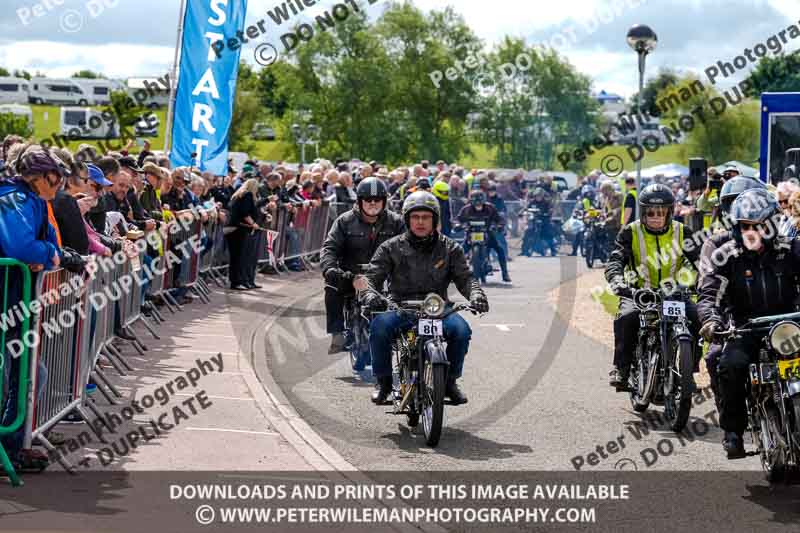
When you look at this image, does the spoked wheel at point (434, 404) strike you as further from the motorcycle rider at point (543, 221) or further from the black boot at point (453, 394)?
the motorcycle rider at point (543, 221)

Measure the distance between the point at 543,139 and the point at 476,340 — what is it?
76.4 m

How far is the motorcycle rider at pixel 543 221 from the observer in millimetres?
39094

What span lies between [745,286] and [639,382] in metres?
2.95

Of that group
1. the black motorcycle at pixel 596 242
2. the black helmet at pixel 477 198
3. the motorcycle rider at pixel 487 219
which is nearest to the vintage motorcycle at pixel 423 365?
the motorcycle rider at pixel 487 219

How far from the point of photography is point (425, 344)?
10.3m

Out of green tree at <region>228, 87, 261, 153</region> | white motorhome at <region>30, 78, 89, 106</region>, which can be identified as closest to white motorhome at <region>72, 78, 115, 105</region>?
white motorhome at <region>30, 78, 89, 106</region>

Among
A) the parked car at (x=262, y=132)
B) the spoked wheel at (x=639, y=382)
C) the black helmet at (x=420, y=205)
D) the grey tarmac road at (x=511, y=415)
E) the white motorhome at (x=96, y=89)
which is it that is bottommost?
the grey tarmac road at (x=511, y=415)

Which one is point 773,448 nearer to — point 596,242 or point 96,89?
point 596,242

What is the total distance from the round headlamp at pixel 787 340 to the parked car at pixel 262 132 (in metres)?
87.0

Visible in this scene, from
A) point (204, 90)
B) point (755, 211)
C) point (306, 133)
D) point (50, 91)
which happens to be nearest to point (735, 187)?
point (755, 211)

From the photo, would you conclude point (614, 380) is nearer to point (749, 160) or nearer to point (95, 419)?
point (95, 419)

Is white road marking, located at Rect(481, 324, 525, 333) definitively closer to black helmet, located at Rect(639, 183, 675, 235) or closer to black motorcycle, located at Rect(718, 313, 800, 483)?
black helmet, located at Rect(639, 183, 675, 235)

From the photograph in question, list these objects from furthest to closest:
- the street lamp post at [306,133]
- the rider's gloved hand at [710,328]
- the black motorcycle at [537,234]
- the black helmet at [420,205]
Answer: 1. the street lamp post at [306,133]
2. the black motorcycle at [537,234]
3. the black helmet at [420,205]
4. the rider's gloved hand at [710,328]

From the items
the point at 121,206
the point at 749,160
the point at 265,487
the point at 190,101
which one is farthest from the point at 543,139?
the point at 265,487
